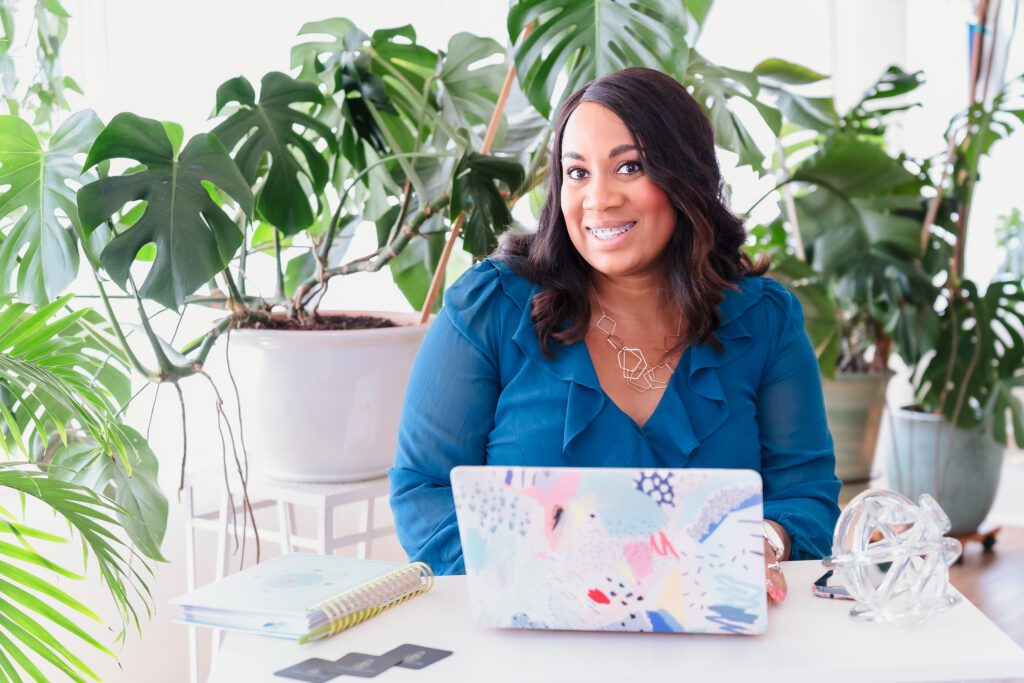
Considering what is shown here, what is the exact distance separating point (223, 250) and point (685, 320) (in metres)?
0.78

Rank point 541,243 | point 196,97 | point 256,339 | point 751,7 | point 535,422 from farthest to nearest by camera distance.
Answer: point 751,7, point 196,97, point 256,339, point 541,243, point 535,422

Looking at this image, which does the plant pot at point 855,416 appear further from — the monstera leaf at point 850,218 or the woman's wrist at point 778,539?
the woman's wrist at point 778,539

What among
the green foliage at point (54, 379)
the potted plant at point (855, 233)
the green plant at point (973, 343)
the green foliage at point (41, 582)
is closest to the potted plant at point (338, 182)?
the green foliage at point (54, 379)

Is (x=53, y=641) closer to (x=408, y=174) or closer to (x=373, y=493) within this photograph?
(x=373, y=493)

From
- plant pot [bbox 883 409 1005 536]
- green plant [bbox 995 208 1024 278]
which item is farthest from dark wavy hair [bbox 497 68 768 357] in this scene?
green plant [bbox 995 208 1024 278]

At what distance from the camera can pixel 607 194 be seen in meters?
1.74

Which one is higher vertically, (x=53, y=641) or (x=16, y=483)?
(x=16, y=483)

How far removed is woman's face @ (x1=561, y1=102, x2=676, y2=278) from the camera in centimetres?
175

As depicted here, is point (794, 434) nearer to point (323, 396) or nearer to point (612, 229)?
point (612, 229)

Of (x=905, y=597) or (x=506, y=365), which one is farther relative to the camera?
(x=506, y=365)

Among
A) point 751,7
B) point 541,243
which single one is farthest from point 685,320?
point 751,7

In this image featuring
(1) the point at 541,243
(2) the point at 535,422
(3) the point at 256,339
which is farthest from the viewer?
(3) the point at 256,339

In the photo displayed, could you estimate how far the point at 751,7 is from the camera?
15.6 ft

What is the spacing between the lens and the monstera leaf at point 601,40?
218cm
